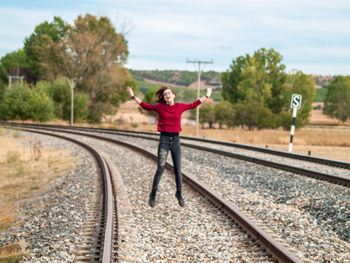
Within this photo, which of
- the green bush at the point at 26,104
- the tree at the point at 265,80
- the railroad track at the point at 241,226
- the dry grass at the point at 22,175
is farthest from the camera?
the tree at the point at 265,80

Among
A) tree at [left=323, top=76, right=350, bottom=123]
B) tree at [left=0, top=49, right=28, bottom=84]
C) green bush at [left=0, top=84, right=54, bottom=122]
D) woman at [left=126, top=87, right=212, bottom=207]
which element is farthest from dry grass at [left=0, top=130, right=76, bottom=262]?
tree at [left=0, top=49, right=28, bottom=84]

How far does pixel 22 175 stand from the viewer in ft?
38.5

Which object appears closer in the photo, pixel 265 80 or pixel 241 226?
pixel 241 226

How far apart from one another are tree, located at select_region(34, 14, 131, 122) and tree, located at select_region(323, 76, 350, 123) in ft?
165

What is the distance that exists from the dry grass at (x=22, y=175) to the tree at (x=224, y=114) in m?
36.5

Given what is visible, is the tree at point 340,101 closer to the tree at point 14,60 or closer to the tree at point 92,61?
the tree at point 92,61

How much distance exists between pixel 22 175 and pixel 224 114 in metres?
42.7

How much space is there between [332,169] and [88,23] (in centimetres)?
5118

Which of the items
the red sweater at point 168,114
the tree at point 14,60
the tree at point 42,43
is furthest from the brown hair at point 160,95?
the tree at point 14,60

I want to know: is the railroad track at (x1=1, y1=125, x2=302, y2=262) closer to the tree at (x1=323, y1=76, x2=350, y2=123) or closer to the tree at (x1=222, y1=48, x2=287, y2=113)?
the tree at (x1=222, y1=48, x2=287, y2=113)

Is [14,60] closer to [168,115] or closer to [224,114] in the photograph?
[224,114]

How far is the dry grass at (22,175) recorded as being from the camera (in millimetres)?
6543

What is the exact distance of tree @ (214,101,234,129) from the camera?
51625 millimetres

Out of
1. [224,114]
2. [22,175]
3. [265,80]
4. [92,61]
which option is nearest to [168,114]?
[22,175]
